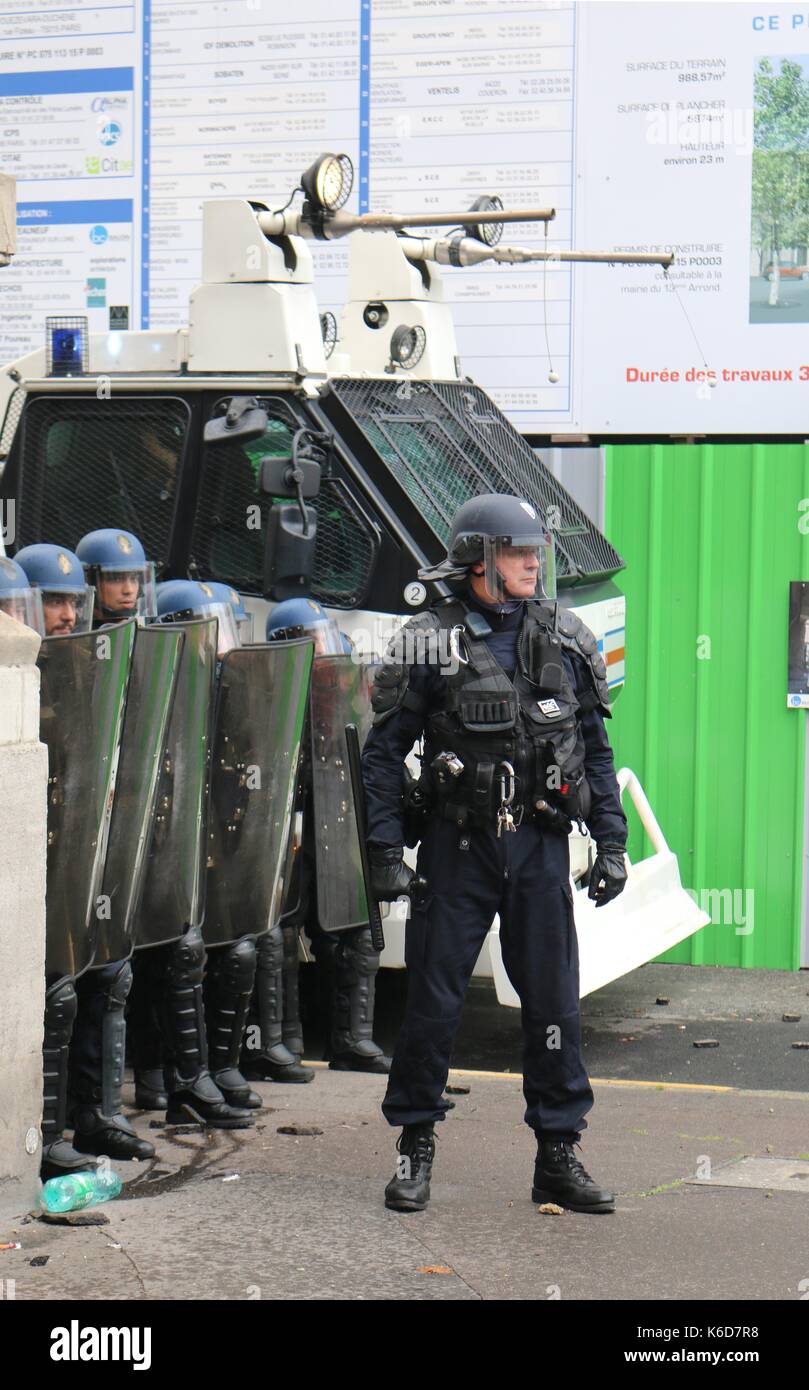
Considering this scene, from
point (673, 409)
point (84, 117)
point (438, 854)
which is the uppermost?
point (84, 117)

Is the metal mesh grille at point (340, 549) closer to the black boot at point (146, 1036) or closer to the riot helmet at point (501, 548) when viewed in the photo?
the black boot at point (146, 1036)

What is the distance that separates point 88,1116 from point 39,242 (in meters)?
7.10

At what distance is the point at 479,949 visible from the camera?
571cm

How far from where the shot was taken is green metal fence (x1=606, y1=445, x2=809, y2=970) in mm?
10070

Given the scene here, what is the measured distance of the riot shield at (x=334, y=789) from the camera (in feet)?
23.5

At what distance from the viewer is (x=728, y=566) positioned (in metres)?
10.2

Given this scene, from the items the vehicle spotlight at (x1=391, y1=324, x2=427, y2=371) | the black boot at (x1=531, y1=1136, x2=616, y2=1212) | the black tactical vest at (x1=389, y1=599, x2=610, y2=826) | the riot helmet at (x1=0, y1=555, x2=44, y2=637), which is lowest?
the black boot at (x1=531, y1=1136, x2=616, y2=1212)

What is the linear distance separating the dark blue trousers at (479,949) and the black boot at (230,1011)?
109 centimetres

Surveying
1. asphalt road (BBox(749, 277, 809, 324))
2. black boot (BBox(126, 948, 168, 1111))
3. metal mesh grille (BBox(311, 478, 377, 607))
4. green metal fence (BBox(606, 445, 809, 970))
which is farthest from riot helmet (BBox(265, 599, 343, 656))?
asphalt road (BBox(749, 277, 809, 324))

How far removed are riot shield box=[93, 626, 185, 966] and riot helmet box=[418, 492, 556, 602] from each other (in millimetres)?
850

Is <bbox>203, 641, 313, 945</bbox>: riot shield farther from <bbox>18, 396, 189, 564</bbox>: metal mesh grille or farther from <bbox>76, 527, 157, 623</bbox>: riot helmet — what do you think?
<bbox>18, 396, 189, 564</bbox>: metal mesh grille

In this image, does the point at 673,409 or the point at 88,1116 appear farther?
the point at 673,409

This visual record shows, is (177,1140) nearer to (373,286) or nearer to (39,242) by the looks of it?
(373,286)
